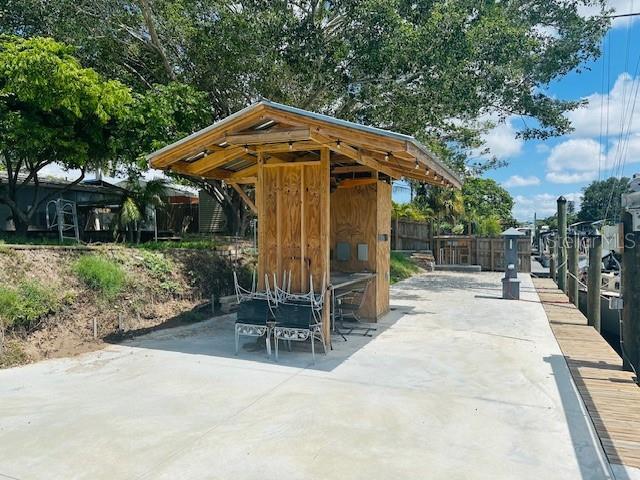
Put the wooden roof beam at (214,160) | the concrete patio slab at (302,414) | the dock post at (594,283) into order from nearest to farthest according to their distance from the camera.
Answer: the concrete patio slab at (302,414) < the wooden roof beam at (214,160) < the dock post at (594,283)

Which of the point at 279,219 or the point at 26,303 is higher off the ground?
the point at 279,219

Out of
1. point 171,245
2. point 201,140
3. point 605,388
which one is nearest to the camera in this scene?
point 605,388

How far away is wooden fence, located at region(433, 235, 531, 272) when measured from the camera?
55.8ft

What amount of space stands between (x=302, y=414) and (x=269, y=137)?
3.45 m

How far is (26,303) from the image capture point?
17.8ft

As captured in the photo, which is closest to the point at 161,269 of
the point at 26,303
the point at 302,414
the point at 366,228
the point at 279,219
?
the point at 26,303

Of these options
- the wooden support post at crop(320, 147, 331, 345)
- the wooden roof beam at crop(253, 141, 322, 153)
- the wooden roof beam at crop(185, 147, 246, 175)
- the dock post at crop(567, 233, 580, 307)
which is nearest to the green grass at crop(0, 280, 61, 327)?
the wooden roof beam at crop(185, 147, 246, 175)

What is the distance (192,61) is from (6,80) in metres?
4.36

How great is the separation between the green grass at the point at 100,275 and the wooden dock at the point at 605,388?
6198mm

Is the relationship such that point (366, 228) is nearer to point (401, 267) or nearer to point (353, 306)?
point (353, 306)

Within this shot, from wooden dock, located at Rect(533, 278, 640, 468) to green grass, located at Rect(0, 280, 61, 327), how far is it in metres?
6.13

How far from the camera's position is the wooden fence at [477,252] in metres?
17.0

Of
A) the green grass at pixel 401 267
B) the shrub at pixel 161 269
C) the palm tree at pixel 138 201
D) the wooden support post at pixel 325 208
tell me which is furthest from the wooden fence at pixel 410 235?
the wooden support post at pixel 325 208

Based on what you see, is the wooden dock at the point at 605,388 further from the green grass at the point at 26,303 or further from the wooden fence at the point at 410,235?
the wooden fence at the point at 410,235
